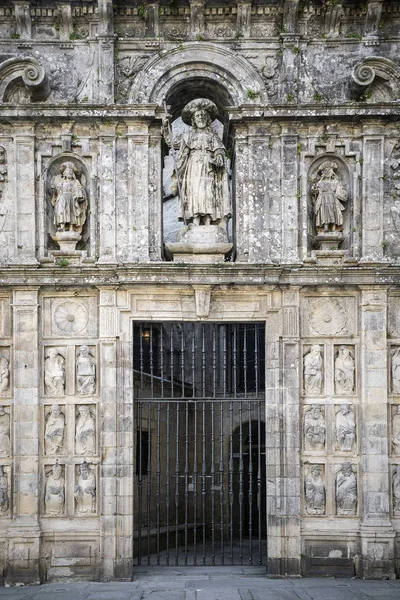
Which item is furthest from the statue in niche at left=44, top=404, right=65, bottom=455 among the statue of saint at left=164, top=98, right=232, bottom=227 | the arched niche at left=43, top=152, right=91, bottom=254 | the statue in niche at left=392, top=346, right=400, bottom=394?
the statue in niche at left=392, top=346, right=400, bottom=394

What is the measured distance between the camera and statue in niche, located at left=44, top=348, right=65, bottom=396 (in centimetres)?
1141

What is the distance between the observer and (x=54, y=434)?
11.4 m

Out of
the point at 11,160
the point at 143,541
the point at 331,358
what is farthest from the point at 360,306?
the point at 143,541

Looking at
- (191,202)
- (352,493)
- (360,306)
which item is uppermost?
(191,202)

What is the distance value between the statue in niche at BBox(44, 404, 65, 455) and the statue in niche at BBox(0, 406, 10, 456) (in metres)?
0.54

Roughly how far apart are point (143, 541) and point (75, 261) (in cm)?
612

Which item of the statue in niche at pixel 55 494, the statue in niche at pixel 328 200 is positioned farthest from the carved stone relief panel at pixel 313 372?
the statue in niche at pixel 55 494

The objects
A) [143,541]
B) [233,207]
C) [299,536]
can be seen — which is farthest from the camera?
[143,541]

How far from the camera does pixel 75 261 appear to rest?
37.9 ft

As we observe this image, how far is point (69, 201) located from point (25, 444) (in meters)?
Result: 3.55

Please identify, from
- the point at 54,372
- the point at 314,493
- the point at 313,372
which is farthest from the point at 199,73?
the point at 314,493

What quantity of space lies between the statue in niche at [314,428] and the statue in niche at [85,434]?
307 cm

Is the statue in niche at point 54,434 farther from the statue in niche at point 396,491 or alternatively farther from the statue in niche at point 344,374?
the statue in niche at point 396,491

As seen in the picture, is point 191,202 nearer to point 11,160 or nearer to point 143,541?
point 11,160
